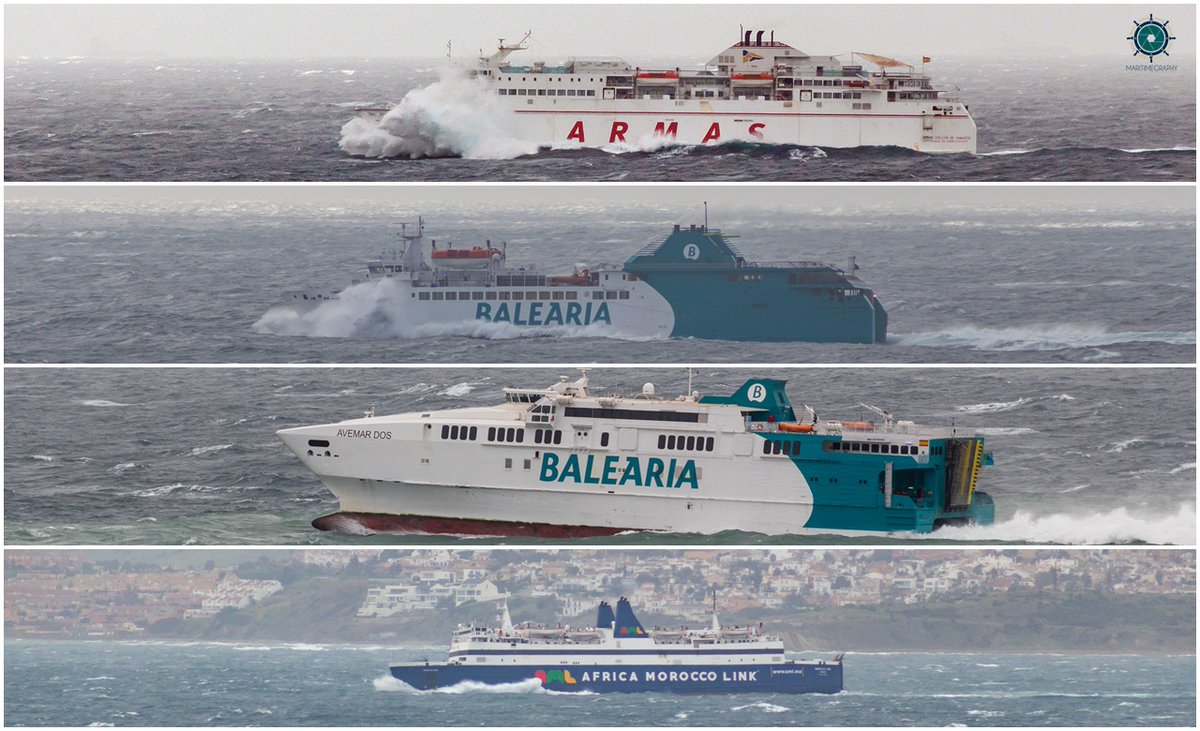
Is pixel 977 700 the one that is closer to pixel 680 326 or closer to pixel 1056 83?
pixel 680 326

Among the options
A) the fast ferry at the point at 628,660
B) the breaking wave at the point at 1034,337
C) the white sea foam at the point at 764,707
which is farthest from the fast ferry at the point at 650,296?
Result: the white sea foam at the point at 764,707

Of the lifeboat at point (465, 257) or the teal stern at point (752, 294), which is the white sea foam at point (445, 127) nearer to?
the lifeboat at point (465, 257)

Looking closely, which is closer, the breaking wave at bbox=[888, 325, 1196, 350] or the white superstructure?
the breaking wave at bbox=[888, 325, 1196, 350]

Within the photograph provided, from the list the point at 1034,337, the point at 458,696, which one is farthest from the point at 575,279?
the point at 1034,337

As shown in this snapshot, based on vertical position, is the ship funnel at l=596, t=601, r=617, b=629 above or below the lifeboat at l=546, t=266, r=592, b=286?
below

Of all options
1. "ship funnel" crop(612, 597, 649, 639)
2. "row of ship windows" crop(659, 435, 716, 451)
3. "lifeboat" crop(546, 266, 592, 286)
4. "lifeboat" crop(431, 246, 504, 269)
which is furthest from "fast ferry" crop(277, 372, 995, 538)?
"ship funnel" crop(612, 597, 649, 639)

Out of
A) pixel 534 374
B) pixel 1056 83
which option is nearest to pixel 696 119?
pixel 534 374

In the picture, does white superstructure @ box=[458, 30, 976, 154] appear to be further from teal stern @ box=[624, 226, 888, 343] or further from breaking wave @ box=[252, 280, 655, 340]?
breaking wave @ box=[252, 280, 655, 340]

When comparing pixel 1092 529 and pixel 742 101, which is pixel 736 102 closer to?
pixel 742 101
